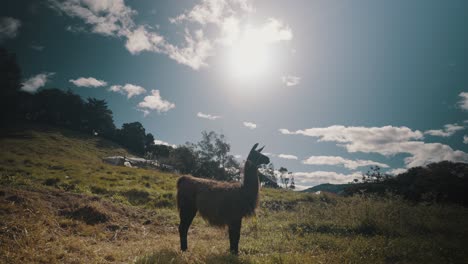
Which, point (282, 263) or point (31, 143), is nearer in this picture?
point (282, 263)

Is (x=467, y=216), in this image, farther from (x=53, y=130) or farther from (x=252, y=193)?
(x=53, y=130)

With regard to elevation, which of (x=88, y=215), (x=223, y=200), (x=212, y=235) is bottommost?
(x=212, y=235)

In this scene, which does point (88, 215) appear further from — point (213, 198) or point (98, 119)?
point (98, 119)

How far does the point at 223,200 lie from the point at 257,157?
5.27 ft

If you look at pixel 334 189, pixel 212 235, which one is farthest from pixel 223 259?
pixel 334 189

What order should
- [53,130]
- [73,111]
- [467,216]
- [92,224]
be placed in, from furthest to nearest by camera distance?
[73,111] → [53,130] → [467,216] → [92,224]

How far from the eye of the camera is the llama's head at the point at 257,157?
24.7ft

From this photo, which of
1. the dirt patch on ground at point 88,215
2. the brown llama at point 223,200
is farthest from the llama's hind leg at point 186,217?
the dirt patch on ground at point 88,215

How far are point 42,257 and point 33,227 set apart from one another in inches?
84.6

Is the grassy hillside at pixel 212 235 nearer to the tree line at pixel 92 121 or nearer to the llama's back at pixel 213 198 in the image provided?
the llama's back at pixel 213 198

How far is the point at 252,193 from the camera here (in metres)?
7.34

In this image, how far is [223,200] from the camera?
7207mm

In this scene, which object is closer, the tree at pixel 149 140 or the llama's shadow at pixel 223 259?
the llama's shadow at pixel 223 259

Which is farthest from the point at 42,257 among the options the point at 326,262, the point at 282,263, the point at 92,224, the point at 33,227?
the point at 326,262
